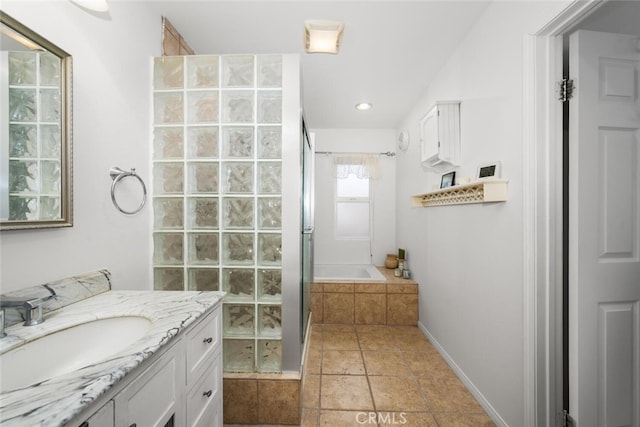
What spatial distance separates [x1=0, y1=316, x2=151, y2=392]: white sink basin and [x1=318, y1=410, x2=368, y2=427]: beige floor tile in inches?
49.5

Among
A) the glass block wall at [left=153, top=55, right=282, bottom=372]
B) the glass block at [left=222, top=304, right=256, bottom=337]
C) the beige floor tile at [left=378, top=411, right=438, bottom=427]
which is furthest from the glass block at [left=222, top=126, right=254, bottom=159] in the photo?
the beige floor tile at [left=378, top=411, right=438, bottom=427]

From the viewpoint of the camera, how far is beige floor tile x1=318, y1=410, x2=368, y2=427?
61.3 inches

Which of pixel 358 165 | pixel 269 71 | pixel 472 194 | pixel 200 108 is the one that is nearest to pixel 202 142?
pixel 200 108

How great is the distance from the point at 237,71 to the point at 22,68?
2.95ft

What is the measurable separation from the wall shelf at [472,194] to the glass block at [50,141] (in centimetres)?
200

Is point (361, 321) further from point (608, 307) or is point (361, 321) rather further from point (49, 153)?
point (49, 153)

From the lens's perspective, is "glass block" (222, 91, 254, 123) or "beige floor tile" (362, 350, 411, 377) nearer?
"glass block" (222, 91, 254, 123)

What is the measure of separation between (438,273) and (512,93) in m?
1.55

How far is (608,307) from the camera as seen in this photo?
1.22 meters

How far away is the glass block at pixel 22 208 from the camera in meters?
0.86

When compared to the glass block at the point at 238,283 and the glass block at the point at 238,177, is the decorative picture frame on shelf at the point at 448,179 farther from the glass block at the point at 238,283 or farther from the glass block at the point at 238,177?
the glass block at the point at 238,283

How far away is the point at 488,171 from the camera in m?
1.57

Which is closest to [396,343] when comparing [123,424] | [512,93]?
[512,93]

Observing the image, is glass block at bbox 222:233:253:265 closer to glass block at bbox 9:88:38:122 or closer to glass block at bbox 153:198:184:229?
glass block at bbox 153:198:184:229
